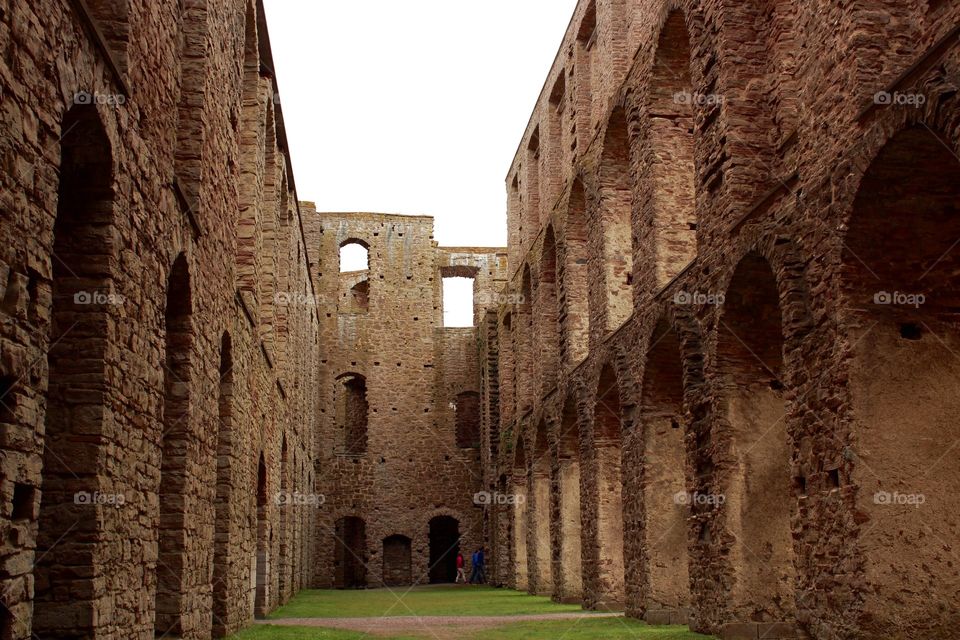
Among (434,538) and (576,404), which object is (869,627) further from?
(434,538)

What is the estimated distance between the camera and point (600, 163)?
1822 centimetres

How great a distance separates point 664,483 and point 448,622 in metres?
3.58

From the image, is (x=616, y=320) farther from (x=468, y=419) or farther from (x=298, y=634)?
(x=468, y=419)

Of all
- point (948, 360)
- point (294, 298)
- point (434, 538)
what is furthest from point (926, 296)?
point (434, 538)

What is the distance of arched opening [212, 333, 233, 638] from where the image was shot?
1155 centimetres

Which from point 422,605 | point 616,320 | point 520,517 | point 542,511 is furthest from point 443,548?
point 616,320

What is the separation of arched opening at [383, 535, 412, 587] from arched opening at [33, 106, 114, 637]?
26011 mm

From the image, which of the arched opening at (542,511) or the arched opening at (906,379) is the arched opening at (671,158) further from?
the arched opening at (542,511)

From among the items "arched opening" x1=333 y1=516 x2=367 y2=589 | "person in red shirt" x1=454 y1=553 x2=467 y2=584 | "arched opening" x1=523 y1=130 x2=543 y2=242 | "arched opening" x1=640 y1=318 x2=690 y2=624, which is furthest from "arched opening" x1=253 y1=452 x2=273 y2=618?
"arched opening" x1=333 y1=516 x2=367 y2=589

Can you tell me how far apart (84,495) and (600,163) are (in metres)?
13.1

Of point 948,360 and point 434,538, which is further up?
point 948,360

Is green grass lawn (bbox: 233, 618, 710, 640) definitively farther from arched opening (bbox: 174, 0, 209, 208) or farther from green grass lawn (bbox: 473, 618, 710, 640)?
arched opening (bbox: 174, 0, 209, 208)

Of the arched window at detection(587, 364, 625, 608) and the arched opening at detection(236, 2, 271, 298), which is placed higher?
the arched opening at detection(236, 2, 271, 298)

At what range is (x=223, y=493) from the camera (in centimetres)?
1190
